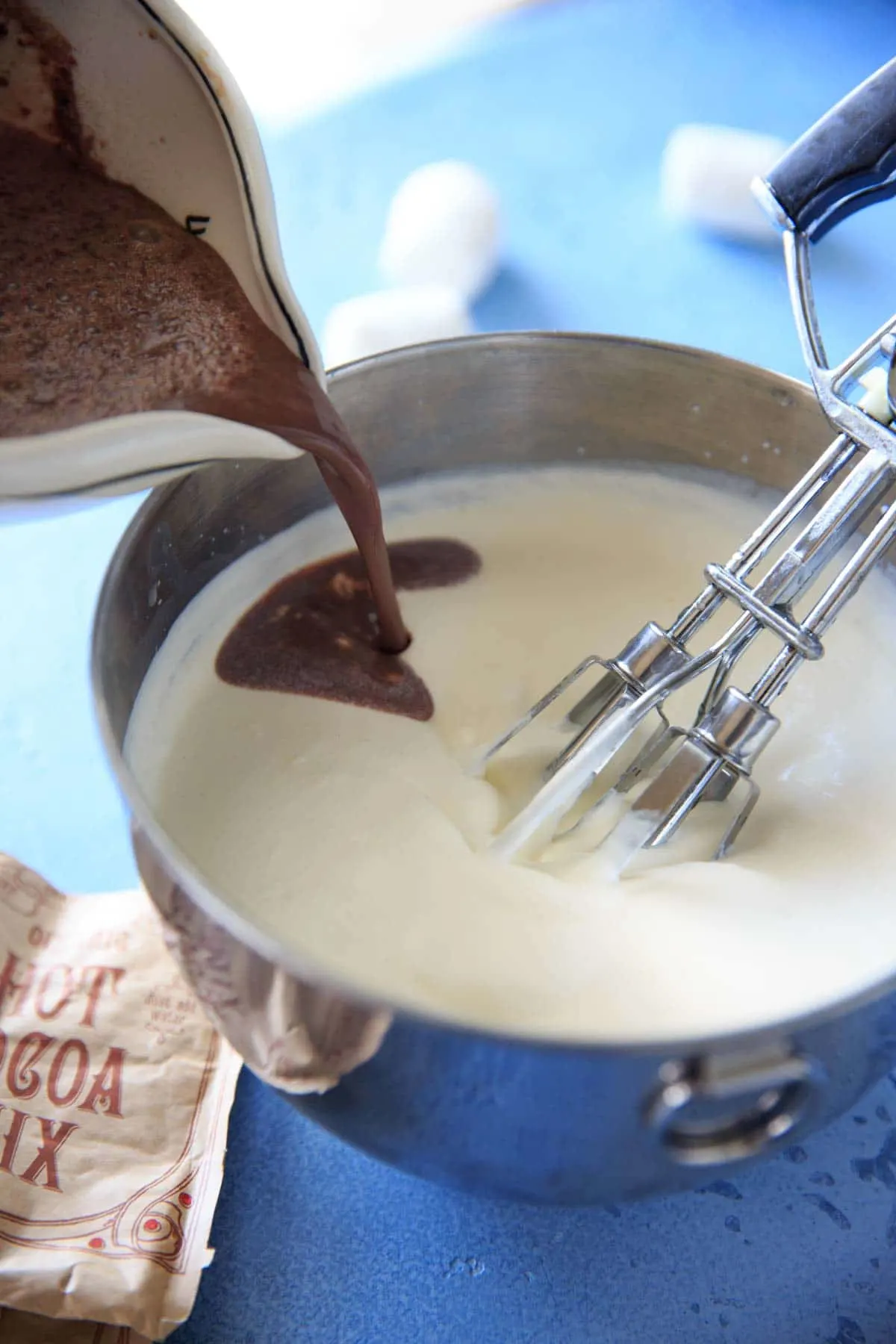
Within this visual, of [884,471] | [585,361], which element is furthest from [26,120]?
[884,471]

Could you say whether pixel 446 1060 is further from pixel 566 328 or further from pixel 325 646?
pixel 566 328

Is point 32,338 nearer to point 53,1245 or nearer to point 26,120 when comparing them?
point 26,120

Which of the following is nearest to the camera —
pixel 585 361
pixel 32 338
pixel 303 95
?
pixel 32 338

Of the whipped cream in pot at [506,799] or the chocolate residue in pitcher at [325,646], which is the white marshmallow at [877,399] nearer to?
the whipped cream in pot at [506,799]

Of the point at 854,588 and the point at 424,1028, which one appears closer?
the point at 424,1028

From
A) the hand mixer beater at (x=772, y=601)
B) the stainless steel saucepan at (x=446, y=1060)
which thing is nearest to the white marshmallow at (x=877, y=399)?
the hand mixer beater at (x=772, y=601)

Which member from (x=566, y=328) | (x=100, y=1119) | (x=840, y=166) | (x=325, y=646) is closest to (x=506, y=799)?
(x=325, y=646)
